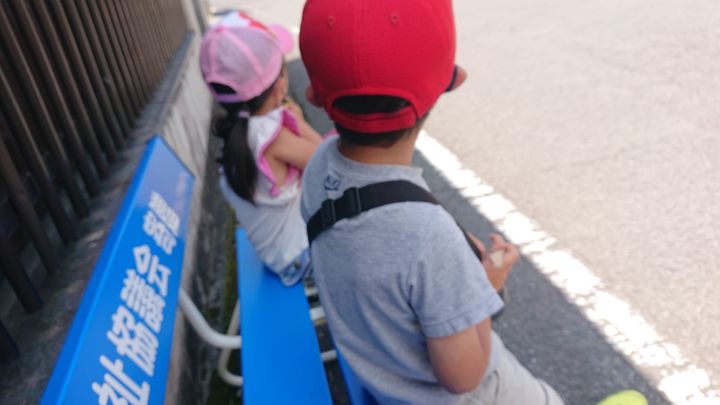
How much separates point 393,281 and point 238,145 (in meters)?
1.04

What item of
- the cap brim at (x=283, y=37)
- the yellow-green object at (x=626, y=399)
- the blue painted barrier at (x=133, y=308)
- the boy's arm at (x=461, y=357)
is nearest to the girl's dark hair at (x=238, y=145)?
the blue painted barrier at (x=133, y=308)

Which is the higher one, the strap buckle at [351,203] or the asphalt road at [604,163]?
the strap buckle at [351,203]

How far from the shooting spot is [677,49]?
5.03m

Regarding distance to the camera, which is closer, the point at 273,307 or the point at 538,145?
the point at 273,307

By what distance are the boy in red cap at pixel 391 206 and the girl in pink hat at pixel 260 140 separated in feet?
2.45

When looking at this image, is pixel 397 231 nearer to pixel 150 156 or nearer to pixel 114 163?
pixel 150 156

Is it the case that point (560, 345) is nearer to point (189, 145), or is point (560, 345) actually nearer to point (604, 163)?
point (604, 163)

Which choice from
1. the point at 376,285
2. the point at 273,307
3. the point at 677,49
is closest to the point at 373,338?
the point at 376,285

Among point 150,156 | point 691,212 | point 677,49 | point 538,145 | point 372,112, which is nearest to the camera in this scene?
point 372,112

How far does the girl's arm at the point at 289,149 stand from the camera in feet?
6.77

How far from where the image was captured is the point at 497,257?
1427mm

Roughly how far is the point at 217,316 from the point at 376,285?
6.29 feet

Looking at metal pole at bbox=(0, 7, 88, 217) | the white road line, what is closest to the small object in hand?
the white road line

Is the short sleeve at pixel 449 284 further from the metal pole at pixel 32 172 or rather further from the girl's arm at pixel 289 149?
the metal pole at pixel 32 172
